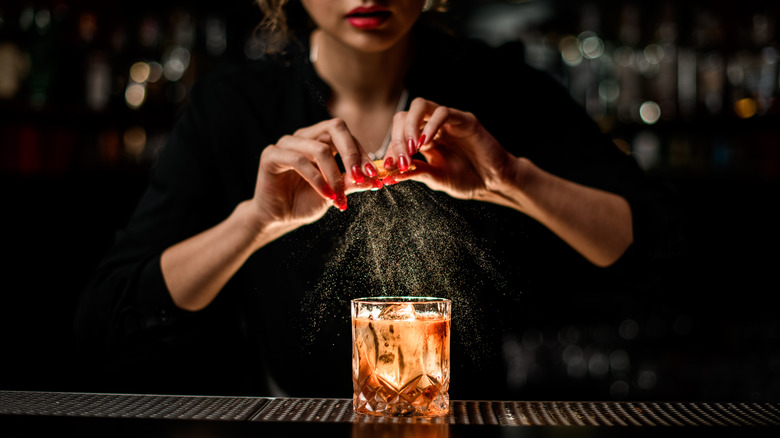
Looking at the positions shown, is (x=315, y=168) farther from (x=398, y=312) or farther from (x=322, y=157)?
(x=398, y=312)

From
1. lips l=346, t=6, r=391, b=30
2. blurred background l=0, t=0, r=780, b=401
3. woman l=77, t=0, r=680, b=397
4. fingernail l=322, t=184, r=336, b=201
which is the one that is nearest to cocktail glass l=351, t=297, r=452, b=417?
fingernail l=322, t=184, r=336, b=201

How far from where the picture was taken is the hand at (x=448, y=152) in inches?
45.1

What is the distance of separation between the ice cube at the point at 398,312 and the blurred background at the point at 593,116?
77.0 inches

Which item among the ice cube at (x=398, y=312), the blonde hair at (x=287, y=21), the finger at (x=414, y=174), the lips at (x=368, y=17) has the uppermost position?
the blonde hair at (x=287, y=21)

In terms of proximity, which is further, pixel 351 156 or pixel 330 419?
pixel 351 156

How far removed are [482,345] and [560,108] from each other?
0.60 metres

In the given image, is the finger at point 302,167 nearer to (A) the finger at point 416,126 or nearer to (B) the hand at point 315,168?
(B) the hand at point 315,168

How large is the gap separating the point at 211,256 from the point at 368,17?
563 millimetres

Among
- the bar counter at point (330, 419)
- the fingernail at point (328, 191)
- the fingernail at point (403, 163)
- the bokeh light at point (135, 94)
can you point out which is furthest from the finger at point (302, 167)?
the bokeh light at point (135, 94)

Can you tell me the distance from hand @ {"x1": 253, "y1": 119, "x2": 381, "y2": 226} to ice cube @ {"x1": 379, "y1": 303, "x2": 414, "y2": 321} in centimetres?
23

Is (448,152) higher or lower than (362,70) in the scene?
lower

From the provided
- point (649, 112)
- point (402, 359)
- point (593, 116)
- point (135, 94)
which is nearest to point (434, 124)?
point (402, 359)

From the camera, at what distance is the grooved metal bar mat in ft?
3.18

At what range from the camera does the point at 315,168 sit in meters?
1.15
